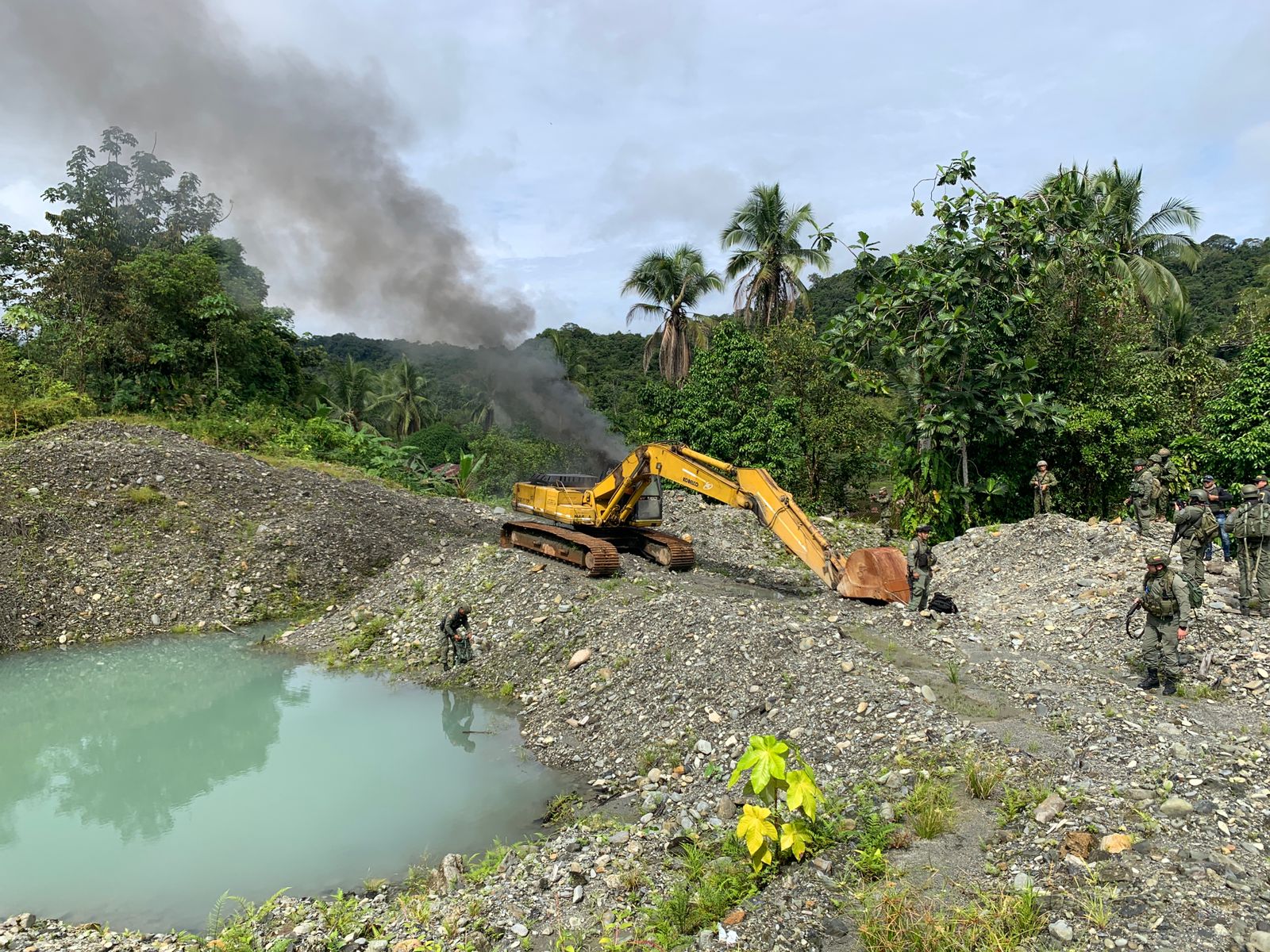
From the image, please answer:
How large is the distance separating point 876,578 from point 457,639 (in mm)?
6067

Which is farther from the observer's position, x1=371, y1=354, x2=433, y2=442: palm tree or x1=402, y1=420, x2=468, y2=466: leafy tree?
x1=371, y1=354, x2=433, y2=442: palm tree

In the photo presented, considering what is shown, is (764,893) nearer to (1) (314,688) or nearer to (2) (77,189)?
(1) (314,688)

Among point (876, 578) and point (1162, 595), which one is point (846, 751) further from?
point (876, 578)

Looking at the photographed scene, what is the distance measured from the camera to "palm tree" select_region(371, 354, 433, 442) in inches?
1923

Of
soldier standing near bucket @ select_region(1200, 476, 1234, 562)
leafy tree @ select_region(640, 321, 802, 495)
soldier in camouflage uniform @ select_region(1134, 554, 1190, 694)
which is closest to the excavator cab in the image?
soldier in camouflage uniform @ select_region(1134, 554, 1190, 694)

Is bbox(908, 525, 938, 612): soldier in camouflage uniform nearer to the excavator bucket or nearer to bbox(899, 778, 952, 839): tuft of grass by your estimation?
the excavator bucket

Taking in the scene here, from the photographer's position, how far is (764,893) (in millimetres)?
5059

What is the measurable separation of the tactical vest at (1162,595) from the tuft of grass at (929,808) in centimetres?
344

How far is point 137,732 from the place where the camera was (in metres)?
9.62

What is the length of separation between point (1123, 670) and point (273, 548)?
15.0 m

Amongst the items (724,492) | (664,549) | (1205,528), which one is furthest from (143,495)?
(1205,528)

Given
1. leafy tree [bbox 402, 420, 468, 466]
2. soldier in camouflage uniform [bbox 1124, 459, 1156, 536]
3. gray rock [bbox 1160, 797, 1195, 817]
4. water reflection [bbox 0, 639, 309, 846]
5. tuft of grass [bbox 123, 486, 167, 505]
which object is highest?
leafy tree [bbox 402, 420, 468, 466]

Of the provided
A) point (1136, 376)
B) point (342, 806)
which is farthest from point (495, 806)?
point (1136, 376)

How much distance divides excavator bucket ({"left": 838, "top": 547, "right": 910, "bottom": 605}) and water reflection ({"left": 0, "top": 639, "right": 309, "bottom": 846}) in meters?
7.67
